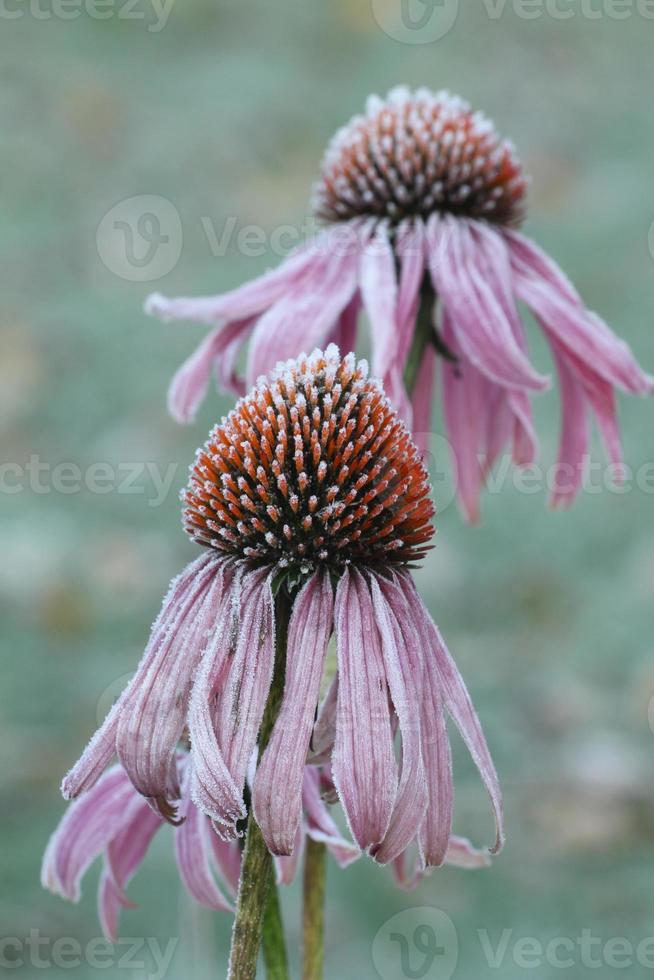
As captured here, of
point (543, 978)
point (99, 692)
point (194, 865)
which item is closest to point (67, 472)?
point (99, 692)

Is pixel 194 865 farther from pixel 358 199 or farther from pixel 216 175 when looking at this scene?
pixel 216 175

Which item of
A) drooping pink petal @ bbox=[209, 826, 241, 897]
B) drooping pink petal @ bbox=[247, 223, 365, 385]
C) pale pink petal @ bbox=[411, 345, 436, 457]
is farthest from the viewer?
pale pink petal @ bbox=[411, 345, 436, 457]

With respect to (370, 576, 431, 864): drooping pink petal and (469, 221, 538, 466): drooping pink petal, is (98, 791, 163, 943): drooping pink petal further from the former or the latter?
(469, 221, 538, 466): drooping pink petal

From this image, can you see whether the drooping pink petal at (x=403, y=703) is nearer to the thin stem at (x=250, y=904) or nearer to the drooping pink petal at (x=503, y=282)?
the thin stem at (x=250, y=904)

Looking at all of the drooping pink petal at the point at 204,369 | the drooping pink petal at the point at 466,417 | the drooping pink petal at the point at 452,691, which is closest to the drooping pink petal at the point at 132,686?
the drooping pink petal at the point at 452,691

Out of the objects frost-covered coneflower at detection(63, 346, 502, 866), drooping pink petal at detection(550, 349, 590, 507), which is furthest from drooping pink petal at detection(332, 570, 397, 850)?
drooping pink petal at detection(550, 349, 590, 507)

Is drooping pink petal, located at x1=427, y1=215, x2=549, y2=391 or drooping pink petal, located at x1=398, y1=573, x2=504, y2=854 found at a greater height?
drooping pink petal, located at x1=427, y1=215, x2=549, y2=391
